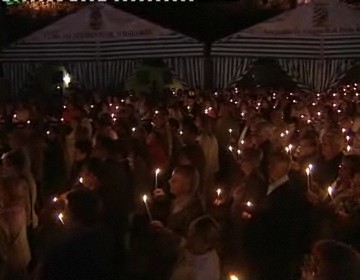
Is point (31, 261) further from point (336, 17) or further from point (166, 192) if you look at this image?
point (336, 17)

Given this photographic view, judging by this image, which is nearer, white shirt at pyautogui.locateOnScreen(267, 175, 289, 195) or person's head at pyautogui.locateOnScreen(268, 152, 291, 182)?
white shirt at pyautogui.locateOnScreen(267, 175, 289, 195)

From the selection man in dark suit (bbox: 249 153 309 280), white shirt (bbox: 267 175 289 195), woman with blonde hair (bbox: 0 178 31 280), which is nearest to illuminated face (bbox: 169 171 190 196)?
man in dark suit (bbox: 249 153 309 280)

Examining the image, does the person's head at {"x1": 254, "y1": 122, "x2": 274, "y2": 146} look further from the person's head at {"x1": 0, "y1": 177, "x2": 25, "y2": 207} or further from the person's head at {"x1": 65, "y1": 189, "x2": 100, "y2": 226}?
the person's head at {"x1": 65, "y1": 189, "x2": 100, "y2": 226}

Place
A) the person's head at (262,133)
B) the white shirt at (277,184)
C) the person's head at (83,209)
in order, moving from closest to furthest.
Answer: the person's head at (83,209) < the white shirt at (277,184) < the person's head at (262,133)

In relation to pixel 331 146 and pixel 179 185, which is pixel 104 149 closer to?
pixel 179 185

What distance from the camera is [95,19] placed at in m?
19.7

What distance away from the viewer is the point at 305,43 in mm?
19281

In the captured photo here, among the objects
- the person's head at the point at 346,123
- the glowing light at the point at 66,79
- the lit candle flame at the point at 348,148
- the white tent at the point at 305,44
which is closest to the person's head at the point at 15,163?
the lit candle flame at the point at 348,148

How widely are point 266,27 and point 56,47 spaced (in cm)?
466

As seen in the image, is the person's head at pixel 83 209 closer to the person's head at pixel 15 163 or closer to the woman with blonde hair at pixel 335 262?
the woman with blonde hair at pixel 335 262

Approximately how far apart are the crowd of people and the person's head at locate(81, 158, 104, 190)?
1 centimetres

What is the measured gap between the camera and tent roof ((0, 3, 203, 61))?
1953 centimetres

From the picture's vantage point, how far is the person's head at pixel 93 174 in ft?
24.0

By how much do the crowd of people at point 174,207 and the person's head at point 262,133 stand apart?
15 mm
